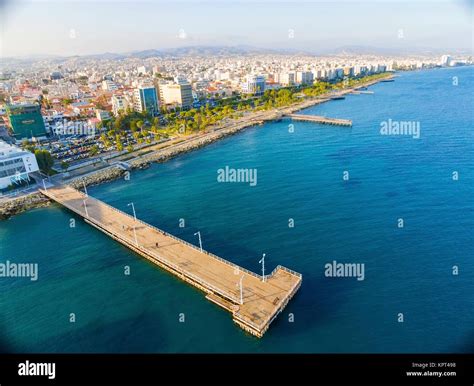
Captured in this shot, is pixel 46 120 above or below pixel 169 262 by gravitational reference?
above

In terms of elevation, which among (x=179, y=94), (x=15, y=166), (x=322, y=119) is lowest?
(x=15, y=166)

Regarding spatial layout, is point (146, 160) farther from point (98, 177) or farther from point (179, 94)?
point (179, 94)

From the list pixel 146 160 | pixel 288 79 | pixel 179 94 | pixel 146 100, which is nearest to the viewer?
pixel 146 160

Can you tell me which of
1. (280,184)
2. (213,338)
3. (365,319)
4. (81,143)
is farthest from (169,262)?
(81,143)

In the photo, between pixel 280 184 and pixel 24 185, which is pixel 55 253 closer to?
pixel 24 185

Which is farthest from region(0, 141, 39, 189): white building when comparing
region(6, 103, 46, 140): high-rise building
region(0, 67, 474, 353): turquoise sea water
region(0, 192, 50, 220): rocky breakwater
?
region(6, 103, 46, 140): high-rise building

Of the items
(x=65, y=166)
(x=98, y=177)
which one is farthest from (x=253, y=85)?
(x=65, y=166)
